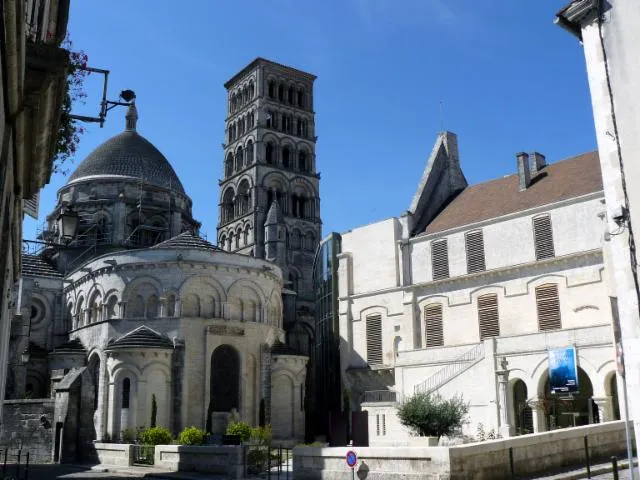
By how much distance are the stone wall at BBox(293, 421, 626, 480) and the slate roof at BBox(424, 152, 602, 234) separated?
63.4 feet

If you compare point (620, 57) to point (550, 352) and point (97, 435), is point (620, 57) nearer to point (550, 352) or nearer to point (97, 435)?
point (550, 352)

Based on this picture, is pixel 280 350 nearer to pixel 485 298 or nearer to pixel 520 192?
pixel 485 298

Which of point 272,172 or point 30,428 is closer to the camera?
point 30,428

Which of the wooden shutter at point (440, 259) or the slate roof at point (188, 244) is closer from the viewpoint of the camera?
the wooden shutter at point (440, 259)

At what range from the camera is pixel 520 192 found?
41562 mm

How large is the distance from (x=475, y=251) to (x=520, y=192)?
15.0ft

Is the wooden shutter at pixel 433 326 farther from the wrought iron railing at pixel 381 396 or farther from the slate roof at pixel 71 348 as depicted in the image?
the slate roof at pixel 71 348

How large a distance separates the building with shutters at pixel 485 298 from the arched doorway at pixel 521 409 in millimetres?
66

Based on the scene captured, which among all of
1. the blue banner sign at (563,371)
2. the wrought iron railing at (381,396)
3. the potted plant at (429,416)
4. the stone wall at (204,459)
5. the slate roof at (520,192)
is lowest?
the stone wall at (204,459)

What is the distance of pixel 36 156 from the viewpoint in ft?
34.8

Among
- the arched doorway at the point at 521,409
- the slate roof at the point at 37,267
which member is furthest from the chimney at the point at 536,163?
the slate roof at the point at 37,267

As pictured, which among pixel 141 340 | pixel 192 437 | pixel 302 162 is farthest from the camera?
pixel 302 162

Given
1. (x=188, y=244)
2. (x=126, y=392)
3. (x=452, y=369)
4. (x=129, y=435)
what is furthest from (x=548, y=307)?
(x=126, y=392)

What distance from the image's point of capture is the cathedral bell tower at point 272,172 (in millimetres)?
74188
